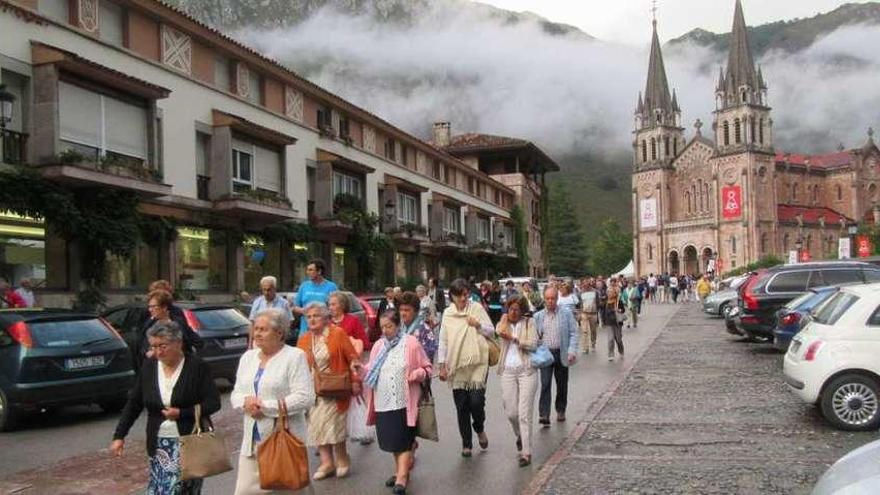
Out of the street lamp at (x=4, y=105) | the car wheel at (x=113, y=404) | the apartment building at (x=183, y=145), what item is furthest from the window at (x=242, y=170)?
the car wheel at (x=113, y=404)

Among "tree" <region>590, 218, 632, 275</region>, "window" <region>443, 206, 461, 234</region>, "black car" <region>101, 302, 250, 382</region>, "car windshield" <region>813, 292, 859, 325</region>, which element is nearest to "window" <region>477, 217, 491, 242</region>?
"window" <region>443, 206, 461, 234</region>

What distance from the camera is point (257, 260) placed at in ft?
92.5

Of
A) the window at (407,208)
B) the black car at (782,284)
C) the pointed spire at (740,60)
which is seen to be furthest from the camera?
the pointed spire at (740,60)

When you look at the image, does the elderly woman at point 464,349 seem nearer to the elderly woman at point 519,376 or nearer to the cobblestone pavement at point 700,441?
the elderly woman at point 519,376

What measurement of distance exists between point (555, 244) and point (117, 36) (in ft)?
328

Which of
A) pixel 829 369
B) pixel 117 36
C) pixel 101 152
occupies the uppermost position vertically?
pixel 117 36

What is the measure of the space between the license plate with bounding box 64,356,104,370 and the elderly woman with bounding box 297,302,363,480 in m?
4.57

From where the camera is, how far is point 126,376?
11.2m

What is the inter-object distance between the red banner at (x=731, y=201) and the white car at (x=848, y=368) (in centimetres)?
9333

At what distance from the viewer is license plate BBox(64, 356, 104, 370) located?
10.5m

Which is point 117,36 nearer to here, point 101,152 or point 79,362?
point 101,152

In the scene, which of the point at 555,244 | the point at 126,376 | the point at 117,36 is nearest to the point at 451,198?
the point at 117,36

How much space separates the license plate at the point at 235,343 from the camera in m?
13.5

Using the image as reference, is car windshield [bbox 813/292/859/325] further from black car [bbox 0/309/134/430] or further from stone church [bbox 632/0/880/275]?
stone church [bbox 632/0/880/275]
